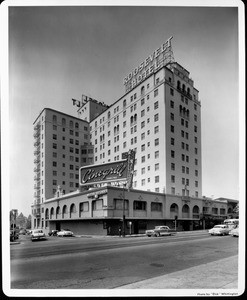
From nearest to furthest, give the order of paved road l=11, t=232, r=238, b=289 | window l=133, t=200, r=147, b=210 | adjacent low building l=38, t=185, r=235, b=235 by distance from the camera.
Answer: paved road l=11, t=232, r=238, b=289
adjacent low building l=38, t=185, r=235, b=235
window l=133, t=200, r=147, b=210

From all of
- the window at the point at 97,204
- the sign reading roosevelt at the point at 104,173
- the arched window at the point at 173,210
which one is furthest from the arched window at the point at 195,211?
the window at the point at 97,204

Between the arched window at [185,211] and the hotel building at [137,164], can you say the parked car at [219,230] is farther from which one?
the arched window at [185,211]

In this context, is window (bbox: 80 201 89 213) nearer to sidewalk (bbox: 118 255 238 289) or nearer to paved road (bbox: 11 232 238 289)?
paved road (bbox: 11 232 238 289)

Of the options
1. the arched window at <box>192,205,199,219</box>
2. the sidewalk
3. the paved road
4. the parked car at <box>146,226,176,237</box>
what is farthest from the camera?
the parked car at <box>146,226,176,237</box>

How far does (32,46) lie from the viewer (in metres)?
9.08

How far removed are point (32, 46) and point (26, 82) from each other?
1.30m

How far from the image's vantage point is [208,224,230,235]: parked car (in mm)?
25237

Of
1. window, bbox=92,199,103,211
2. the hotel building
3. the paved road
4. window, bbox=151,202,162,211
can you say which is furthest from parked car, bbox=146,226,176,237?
the paved road

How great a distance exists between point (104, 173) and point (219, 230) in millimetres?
16789

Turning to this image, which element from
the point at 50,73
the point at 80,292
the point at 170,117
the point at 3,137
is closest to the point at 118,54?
the point at 50,73

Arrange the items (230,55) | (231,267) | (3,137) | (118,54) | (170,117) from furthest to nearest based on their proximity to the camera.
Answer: (170,117)
(118,54)
(231,267)
(230,55)
(3,137)

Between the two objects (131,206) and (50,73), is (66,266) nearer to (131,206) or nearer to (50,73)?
(50,73)

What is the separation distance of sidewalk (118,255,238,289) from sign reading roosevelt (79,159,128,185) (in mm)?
25359

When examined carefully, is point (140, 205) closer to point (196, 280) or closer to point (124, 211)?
point (124, 211)
